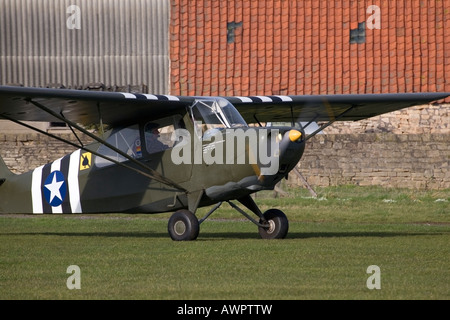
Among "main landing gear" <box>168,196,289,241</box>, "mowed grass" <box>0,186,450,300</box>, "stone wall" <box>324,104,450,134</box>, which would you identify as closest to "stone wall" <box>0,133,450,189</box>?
"stone wall" <box>324,104,450,134</box>

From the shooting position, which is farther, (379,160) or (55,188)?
(379,160)

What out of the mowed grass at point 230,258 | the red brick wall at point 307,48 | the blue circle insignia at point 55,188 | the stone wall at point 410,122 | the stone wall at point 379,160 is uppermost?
the red brick wall at point 307,48

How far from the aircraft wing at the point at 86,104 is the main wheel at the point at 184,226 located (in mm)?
1796

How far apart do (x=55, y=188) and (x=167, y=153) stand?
2.85 metres

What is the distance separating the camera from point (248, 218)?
15.4 m

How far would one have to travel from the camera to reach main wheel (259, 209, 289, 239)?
1551 centimetres

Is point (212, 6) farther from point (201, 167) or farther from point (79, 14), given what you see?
point (201, 167)

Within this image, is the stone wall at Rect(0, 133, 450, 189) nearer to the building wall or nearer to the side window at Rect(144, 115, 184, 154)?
the building wall

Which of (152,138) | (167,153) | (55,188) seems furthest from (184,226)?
(55,188)

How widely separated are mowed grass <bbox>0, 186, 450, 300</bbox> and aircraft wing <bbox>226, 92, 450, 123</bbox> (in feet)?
7.44

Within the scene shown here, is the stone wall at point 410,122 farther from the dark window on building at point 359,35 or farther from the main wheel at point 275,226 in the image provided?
the main wheel at point 275,226

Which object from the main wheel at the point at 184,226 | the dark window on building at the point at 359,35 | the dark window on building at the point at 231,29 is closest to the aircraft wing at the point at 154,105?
the main wheel at the point at 184,226

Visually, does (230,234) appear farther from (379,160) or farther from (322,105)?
(379,160)

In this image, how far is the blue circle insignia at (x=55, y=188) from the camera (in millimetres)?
17016
